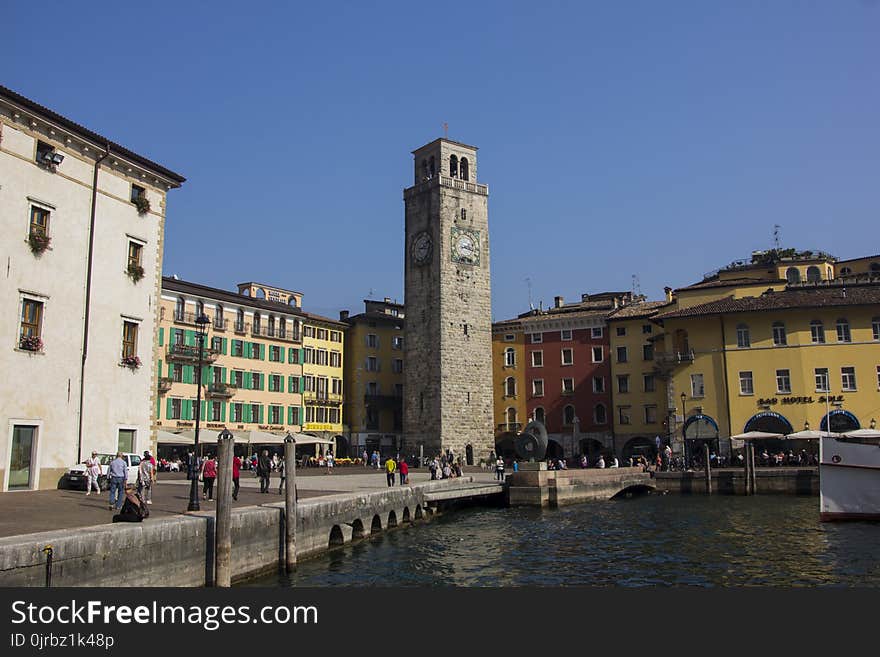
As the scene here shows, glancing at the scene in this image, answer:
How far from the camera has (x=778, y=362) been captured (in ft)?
175

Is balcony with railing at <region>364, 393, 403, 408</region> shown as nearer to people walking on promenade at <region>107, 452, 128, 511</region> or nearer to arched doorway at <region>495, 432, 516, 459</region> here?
arched doorway at <region>495, 432, 516, 459</region>

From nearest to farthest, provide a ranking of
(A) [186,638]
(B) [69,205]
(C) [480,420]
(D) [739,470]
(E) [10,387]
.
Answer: (A) [186,638] → (E) [10,387] → (B) [69,205] → (D) [739,470] → (C) [480,420]

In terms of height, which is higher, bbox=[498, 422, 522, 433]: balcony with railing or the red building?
the red building

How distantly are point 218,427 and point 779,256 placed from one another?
5116 cm

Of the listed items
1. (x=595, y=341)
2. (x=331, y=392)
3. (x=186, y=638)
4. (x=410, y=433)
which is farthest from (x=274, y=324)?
(x=186, y=638)

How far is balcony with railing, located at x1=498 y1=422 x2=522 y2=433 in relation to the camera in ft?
227

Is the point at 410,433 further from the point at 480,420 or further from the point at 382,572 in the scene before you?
the point at 382,572

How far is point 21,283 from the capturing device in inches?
956

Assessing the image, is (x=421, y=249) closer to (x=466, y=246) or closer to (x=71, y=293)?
(x=466, y=246)

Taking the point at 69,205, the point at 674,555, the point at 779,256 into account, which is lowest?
the point at 674,555

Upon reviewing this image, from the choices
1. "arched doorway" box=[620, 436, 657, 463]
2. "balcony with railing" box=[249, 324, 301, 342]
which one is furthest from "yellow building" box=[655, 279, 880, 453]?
"balcony with railing" box=[249, 324, 301, 342]

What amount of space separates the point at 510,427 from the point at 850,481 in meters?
39.2

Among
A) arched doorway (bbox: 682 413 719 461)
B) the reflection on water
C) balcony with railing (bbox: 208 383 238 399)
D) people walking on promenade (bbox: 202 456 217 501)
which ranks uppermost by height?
balcony with railing (bbox: 208 383 238 399)

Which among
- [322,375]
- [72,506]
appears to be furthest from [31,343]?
[322,375]
